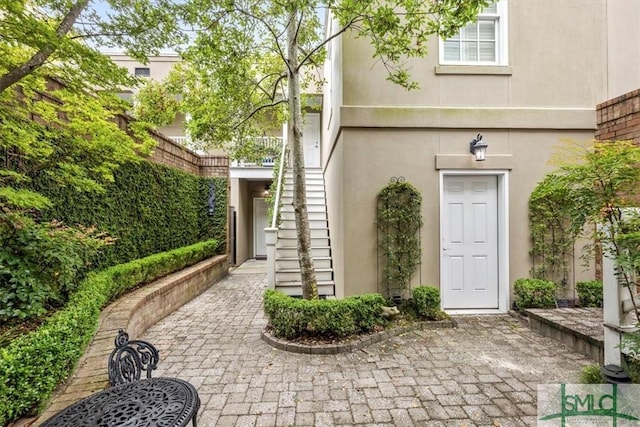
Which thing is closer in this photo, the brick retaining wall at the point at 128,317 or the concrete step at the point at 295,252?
the brick retaining wall at the point at 128,317

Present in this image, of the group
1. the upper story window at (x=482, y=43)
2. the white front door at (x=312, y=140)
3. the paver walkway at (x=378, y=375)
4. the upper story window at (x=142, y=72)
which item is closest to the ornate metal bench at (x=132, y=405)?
the paver walkway at (x=378, y=375)

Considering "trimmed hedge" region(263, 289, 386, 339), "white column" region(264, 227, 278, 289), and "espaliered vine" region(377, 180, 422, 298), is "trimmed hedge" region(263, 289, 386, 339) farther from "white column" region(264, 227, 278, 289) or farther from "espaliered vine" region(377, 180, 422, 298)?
"espaliered vine" region(377, 180, 422, 298)

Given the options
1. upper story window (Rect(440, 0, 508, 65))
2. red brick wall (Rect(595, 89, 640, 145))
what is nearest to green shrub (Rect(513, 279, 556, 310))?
red brick wall (Rect(595, 89, 640, 145))

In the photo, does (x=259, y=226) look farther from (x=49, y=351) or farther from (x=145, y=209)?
(x=49, y=351)

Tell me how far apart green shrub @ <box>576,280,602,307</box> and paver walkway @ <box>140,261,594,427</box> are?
3.79ft

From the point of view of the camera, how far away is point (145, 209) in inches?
223

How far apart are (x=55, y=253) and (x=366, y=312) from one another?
11.1 ft

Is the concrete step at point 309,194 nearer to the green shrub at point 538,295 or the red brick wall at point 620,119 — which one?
the green shrub at point 538,295

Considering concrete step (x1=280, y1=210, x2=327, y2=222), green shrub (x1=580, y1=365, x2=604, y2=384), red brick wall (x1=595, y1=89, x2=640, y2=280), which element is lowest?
green shrub (x1=580, y1=365, x2=604, y2=384)

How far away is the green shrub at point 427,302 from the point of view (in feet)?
14.3

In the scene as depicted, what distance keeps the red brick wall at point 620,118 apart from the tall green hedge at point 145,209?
7.28 meters

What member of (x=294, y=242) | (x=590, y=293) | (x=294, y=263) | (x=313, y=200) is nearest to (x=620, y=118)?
(x=590, y=293)

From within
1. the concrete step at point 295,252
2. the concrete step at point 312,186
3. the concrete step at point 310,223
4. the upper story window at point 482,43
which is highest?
the upper story window at point 482,43

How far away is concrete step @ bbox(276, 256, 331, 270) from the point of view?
5707 mm
